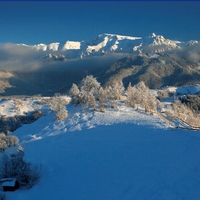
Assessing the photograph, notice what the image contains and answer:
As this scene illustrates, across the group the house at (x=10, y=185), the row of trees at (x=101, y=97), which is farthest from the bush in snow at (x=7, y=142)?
the row of trees at (x=101, y=97)

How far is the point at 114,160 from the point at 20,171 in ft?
25.5

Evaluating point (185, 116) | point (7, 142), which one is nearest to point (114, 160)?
point (7, 142)

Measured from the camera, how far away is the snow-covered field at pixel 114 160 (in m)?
21.0

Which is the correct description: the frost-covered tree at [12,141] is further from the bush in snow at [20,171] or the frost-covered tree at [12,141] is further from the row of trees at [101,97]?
the row of trees at [101,97]

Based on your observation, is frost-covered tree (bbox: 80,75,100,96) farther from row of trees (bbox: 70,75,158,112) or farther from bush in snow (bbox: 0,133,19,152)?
bush in snow (bbox: 0,133,19,152)

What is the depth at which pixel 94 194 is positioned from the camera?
70.7ft

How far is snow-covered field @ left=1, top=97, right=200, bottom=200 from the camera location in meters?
21.0

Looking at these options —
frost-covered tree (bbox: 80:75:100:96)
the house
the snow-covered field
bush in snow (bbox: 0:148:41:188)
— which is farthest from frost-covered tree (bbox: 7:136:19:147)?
frost-covered tree (bbox: 80:75:100:96)

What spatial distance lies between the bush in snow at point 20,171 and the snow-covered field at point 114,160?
2.04 feet

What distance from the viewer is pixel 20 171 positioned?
25.2 meters

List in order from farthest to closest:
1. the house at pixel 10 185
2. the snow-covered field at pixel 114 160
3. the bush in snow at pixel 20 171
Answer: the bush in snow at pixel 20 171, the house at pixel 10 185, the snow-covered field at pixel 114 160

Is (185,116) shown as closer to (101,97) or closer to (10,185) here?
(101,97)

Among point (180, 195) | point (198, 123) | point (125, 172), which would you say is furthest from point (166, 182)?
point (198, 123)

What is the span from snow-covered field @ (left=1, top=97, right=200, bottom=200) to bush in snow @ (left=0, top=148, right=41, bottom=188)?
0.62 meters
